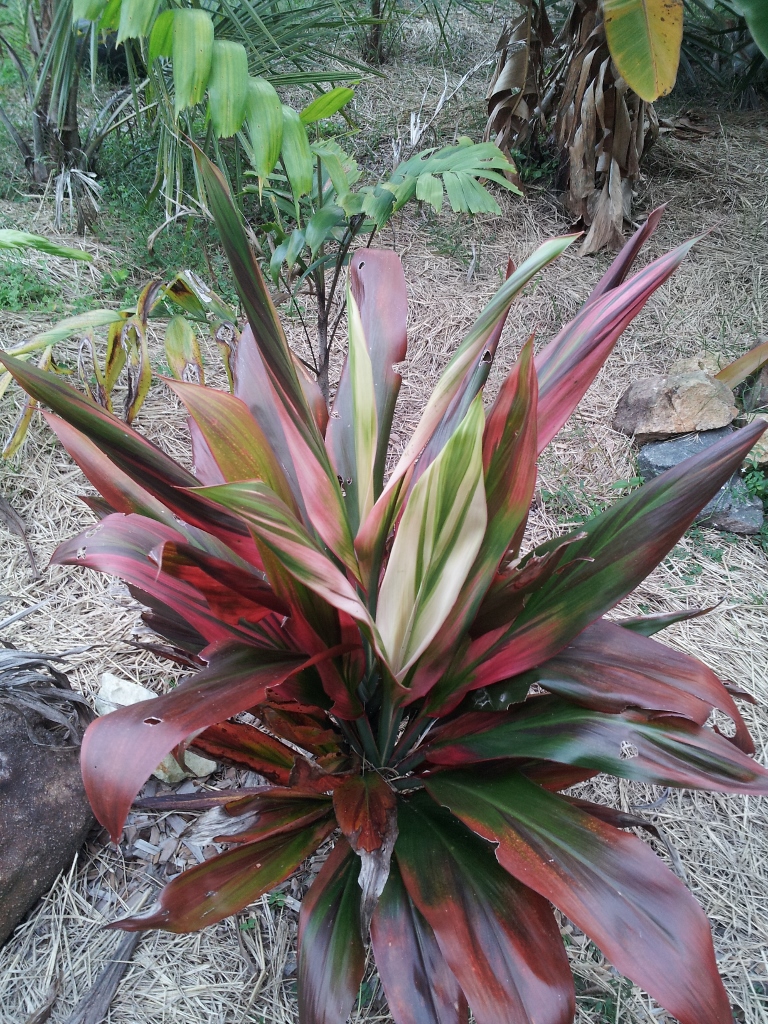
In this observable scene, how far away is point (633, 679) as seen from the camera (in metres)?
0.78

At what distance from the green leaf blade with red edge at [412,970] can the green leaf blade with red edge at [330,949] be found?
0.04 metres

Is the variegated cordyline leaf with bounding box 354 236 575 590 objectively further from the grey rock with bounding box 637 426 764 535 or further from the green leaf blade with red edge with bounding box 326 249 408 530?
the grey rock with bounding box 637 426 764 535

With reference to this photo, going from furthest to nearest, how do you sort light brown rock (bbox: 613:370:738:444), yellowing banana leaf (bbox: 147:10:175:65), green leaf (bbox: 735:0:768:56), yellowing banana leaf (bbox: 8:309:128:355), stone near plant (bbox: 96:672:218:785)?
green leaf (bbox: 735:0:768:56), light brown rock (bbox: 613:370:738:444), yellowing banana leaf (bbox: 8:309:128:355), yellowing banana leaf (bbox: 147:10:175:65), stone near plant (bbox: 96:672:218:785)

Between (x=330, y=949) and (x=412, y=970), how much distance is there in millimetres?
99

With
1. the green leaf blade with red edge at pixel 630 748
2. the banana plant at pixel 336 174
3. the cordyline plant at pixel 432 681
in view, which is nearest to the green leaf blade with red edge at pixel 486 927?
the cordyline plant at pixel 432 681

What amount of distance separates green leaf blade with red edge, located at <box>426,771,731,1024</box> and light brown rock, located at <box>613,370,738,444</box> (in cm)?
140

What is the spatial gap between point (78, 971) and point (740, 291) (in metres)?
2.82

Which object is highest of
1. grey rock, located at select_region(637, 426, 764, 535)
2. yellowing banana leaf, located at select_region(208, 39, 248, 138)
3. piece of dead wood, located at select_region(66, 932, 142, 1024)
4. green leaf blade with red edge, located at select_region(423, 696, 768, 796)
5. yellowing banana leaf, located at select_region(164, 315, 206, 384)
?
yellowing banana leaf, located at select_region(208, 39, 248, 138)

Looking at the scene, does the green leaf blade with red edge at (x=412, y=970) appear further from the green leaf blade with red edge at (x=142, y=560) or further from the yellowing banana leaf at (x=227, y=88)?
the yellowing banana leaf at (x=227, y=88)

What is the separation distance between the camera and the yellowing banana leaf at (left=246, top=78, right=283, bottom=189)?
119 cm

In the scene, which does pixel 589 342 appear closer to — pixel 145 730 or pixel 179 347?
pixel 145 730

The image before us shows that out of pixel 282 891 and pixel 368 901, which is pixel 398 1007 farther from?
pixel 282 891

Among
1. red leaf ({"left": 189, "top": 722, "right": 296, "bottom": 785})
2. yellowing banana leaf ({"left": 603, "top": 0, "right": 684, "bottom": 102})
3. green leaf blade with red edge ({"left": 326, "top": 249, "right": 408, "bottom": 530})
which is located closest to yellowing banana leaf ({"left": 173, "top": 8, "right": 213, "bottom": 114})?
green leaf blade with red edge ({"left": 326, "top": 249, "right": 408, "bottom": 530})

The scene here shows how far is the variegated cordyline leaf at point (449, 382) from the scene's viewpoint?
659 millimetres
